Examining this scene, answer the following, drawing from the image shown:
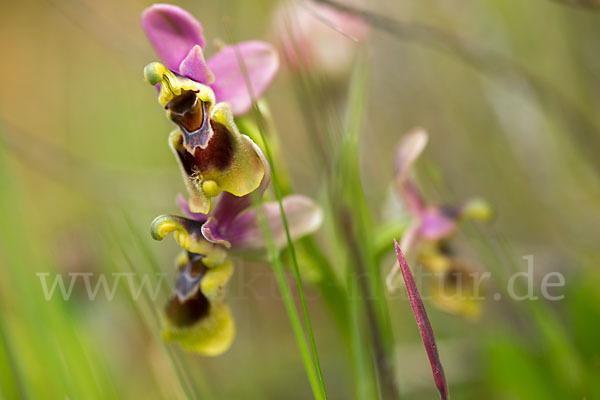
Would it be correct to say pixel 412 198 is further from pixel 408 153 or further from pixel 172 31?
pixel 172 31

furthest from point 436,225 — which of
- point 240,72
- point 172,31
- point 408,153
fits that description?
point 172,31

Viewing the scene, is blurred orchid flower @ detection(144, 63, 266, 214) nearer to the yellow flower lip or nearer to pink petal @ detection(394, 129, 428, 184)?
the yellow flower lip

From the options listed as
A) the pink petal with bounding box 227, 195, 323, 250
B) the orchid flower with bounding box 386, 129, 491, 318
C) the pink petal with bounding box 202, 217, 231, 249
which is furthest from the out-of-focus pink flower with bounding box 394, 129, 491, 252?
the pink petal with bounding box 202, 217, 231, 249

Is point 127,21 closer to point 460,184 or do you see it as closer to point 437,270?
point 460,184

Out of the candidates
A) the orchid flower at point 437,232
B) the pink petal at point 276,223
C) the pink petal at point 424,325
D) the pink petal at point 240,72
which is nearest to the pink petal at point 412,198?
the orchid flower at point 437,232

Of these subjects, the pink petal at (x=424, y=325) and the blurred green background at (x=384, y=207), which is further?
the blurred green background at (x=384, y=207)

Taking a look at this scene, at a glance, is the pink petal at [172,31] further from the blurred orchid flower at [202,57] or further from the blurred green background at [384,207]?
the blurred green background at [384,207]
